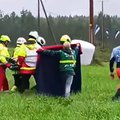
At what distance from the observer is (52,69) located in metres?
14.7

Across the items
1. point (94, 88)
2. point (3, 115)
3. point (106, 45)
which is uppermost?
point (3, 115)

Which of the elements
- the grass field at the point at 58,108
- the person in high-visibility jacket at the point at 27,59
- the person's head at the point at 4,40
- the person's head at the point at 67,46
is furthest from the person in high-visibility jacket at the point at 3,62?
the person's head at the point at 67,46

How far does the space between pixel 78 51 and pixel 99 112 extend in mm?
5002

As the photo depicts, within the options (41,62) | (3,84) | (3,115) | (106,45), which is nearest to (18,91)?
(3,84)

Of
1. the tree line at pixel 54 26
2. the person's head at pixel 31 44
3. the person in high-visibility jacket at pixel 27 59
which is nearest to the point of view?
the person in high-visibility jacket at pixel 27 59

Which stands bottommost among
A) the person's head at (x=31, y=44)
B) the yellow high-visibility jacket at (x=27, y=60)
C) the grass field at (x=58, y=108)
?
the grass field at (x=58, y=108)

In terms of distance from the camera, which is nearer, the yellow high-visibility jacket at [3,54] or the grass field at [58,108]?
the grass field at [58,108]

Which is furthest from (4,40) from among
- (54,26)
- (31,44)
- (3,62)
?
(54,26)

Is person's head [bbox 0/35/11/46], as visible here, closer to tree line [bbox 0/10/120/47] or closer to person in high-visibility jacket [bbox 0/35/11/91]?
person in high-visibility jacket [bbox 0/35/11/91]

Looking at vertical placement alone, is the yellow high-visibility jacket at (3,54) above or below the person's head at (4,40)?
below

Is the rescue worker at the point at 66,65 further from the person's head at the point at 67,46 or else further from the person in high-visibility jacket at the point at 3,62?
the person in high-visibility jacket at the point at 3,62

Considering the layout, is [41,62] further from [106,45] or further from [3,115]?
A: [106,45]

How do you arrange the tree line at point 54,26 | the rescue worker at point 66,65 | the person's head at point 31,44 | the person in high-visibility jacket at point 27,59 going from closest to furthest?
1. the rescue worker at point 66,65
2. the person in high-visibility jacket at point 27,59
3. the person's head at point 31,44
4. the tree line at point 54,26

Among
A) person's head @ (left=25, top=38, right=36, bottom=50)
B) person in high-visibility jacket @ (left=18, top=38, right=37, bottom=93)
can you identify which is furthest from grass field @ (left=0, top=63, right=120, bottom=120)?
person's head @ (left=25, top=38, right=36, bottom=50)
